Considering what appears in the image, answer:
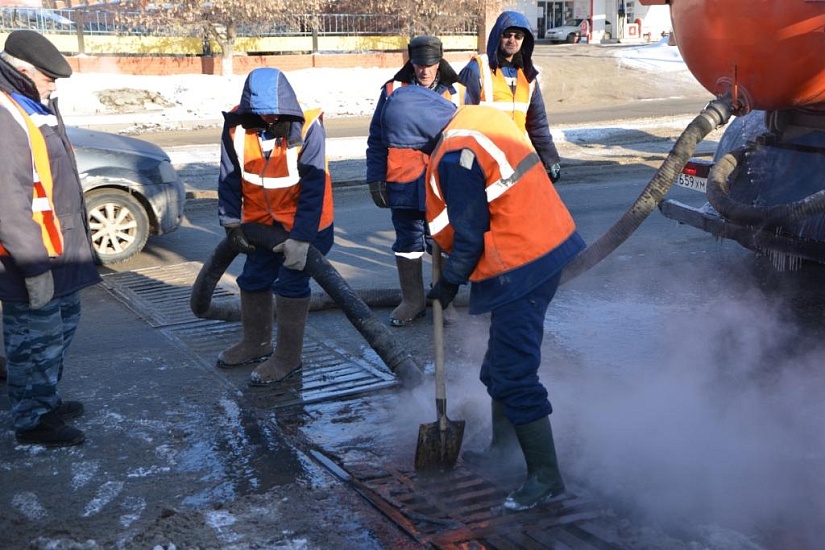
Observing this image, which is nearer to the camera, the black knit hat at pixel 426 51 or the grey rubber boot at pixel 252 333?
the grey rubber boot at pixel 252 333

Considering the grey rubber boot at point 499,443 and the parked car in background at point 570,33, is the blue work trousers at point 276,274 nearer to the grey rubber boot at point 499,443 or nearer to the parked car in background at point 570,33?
the grey rubber boot at point 499,443

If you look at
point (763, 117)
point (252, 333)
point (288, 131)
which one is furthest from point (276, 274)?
point (763, 117)

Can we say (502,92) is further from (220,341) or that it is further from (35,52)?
(35,52)

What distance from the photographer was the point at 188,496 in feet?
13.1

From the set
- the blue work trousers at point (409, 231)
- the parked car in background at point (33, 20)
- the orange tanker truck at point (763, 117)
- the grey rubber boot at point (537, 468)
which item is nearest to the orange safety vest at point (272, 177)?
the blue work trousers at point (409, 231)

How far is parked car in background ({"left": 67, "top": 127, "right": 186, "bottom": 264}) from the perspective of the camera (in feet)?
25.9

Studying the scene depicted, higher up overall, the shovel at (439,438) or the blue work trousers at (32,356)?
the blue work trousers at (32,356)

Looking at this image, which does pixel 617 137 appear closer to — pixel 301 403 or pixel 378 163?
pixel 378 163

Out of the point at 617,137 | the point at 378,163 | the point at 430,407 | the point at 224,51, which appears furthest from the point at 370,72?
the point at 430,407

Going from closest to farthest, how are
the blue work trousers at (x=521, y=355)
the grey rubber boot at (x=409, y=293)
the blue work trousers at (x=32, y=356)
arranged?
1. the blue work trousers at (x=521, y=355)
2. the blue work trousers at (x=32, y=356)
3. the grey rubber boot at (x=409, y=293)

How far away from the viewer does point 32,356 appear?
4.44 metres

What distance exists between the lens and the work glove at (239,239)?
522 cm

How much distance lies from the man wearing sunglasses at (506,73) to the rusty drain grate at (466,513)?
119 inches

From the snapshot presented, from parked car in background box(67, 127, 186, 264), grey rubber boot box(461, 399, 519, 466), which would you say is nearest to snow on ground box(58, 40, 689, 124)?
parked car in background box(67, 127, 186, 264)
